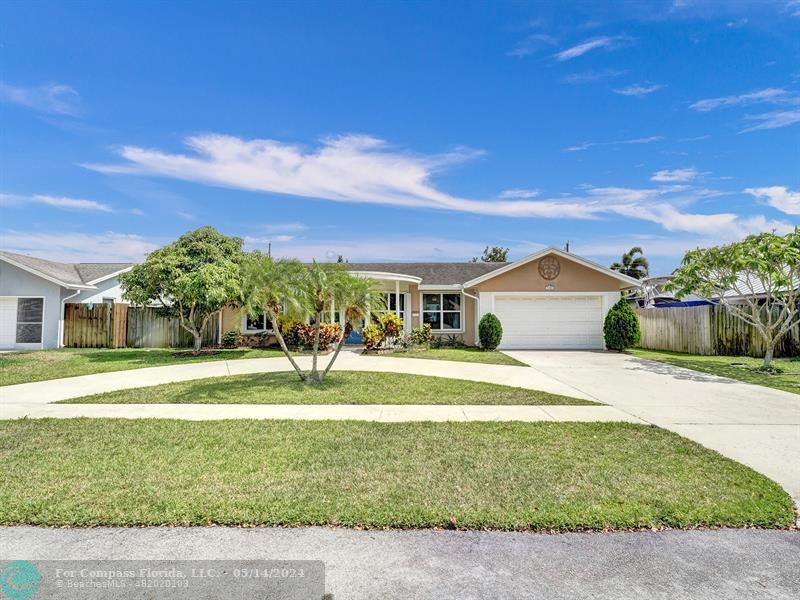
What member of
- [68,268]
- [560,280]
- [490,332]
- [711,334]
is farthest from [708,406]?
[68,268]

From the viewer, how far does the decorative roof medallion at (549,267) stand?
60.6 ft

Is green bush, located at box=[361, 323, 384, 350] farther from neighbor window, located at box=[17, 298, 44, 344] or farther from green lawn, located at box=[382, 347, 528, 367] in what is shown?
neighbor window, located at box=[17, 298, 44, 344]

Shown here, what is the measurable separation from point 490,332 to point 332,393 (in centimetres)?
1027

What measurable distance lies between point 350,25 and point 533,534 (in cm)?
1267

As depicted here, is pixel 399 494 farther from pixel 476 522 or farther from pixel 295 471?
pixel 295 471

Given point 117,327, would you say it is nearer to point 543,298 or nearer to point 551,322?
point 543,298

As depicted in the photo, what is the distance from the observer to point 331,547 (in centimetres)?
308

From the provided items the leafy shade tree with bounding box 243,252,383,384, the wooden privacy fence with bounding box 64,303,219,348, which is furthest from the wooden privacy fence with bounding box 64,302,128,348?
the leafy shade tree with bounding box 243,252,383,384

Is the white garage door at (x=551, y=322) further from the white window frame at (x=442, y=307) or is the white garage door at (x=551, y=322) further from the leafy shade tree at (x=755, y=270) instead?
the leafy shade tree at (x=755, y=270)

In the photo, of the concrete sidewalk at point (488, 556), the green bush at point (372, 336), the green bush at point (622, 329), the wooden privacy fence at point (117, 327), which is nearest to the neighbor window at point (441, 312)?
the green bush at point (372, 336)

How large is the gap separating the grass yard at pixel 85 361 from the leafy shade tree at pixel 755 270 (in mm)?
14560

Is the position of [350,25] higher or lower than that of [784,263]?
higher

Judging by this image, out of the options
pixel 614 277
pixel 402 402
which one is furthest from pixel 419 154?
pixel 402 402

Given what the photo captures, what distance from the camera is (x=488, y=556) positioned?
2.98 metres
